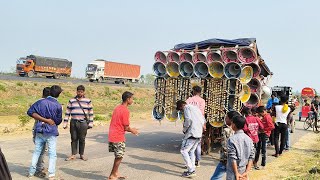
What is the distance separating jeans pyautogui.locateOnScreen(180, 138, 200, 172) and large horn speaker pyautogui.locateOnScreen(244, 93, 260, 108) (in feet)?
9.85

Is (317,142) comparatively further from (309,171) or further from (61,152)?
(61,152)

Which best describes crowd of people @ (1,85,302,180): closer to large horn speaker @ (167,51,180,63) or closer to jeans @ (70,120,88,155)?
jeans @ (70,120,88,155)

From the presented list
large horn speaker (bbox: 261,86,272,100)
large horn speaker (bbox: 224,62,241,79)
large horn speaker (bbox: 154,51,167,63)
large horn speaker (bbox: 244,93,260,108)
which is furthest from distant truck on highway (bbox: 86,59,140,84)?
large horn speaker (bbox: 224,62,241,79)

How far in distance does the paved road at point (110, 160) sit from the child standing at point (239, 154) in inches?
124

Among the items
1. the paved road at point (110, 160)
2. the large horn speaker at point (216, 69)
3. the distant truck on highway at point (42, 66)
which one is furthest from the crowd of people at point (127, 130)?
the distant truck on highway at point (42, 66)

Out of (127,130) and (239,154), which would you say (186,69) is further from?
(239,154)

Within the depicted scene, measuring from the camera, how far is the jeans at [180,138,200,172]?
306 inches

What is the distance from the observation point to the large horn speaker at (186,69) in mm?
10614

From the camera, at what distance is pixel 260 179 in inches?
321

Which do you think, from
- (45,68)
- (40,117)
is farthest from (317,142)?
(45,68)

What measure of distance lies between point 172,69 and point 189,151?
3570 millimetres

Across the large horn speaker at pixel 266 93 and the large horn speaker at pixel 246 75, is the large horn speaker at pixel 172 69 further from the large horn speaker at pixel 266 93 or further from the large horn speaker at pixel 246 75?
the large horn speaker at pixel 266 93

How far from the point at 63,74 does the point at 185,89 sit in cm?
4460

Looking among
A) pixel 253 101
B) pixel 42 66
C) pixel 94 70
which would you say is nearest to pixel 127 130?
pixel 253 101
